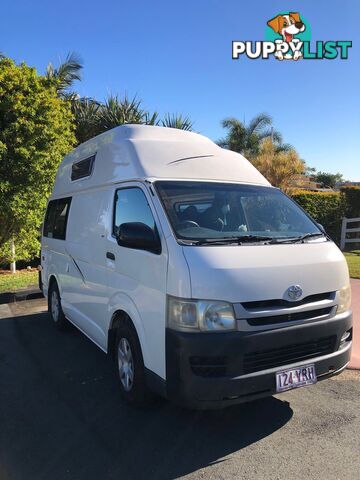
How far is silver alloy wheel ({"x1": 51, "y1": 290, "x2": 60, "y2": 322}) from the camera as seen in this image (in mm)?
6676

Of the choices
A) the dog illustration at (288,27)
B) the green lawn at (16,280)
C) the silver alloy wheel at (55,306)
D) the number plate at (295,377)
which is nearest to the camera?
the number plate at (295,377)

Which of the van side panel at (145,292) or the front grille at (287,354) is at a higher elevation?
the van side panel at (145,292)

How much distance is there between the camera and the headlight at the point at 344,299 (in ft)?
12.1

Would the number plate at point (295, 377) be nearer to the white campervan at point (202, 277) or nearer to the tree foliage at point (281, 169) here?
the white campervan at point (202, 277)

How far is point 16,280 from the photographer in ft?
34.3

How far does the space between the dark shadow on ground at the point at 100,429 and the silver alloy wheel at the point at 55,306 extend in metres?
1.62

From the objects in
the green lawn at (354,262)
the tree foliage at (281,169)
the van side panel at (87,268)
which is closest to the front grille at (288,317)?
the van side panel at (87,268)

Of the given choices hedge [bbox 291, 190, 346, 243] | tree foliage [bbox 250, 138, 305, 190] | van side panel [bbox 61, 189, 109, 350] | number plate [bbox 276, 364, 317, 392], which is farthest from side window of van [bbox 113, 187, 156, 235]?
tree foliage [bbox 250, 138, 305, 190]

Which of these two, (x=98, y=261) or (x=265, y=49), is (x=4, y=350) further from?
(x=265, y=49)

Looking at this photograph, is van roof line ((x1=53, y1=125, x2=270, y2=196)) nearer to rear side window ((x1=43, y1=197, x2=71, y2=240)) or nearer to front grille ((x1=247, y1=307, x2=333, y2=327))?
rear side window ((x1=43, y1=197, x2=71, y2=240))

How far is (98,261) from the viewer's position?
471 centimetres

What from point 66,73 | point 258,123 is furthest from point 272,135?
point 66,73

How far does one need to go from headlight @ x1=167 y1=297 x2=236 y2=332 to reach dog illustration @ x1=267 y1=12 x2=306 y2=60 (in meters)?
8.80

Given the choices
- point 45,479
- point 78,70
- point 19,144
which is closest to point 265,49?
point 19,144
